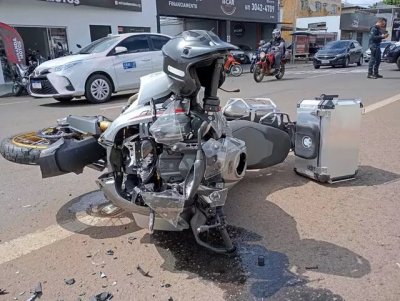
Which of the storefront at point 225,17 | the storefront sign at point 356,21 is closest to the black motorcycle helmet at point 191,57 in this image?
the storefront at point 225,17

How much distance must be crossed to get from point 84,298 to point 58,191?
2.12 m

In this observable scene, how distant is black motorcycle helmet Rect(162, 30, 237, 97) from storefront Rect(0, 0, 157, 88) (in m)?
16.7

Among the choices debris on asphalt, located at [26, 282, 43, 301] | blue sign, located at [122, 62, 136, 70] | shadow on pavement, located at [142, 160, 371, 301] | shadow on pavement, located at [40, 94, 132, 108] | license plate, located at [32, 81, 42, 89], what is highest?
blue sign, located at [122, 62, 136, 70]

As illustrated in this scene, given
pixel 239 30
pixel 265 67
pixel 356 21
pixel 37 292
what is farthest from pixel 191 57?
pixel 356 21

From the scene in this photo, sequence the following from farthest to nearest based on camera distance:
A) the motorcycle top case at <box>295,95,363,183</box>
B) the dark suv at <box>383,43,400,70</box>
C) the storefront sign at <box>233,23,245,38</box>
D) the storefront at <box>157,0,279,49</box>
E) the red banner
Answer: the storefront sign at <box>233,23,245,38</box>, the storefront at <box>157,0,279,49</box>, the dark suv at <box>383,43,400,70</box>, the red banner, the motorcycle top case at <box>295,95,363,183</box>

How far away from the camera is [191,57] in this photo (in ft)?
8.64

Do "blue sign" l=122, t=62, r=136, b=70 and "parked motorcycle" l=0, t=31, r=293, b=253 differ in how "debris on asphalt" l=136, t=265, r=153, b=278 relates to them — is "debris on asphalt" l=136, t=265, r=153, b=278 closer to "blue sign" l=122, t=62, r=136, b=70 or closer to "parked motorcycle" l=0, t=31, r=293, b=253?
"parked motorcycle" l=0, t=31, r=293, b=253

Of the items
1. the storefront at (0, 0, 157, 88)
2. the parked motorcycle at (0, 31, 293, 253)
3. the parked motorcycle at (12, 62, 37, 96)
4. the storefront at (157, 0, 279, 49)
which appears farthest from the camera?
the storefront at (157, 0, 279, 49)

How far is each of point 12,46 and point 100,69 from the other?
6176 millimetres

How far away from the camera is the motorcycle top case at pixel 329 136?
4.32m

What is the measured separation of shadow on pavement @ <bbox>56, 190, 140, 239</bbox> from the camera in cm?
354

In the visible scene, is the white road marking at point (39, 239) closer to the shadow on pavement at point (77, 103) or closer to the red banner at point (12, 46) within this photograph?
the shadow on pavement at point (77, 103)

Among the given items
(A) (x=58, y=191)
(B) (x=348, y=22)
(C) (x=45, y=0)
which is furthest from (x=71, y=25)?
(B) (x=348, y=22)

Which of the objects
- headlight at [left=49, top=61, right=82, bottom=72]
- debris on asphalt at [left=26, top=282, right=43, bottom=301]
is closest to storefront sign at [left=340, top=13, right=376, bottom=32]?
headlight at [left=49, top=61, right=82, bottom=72]
